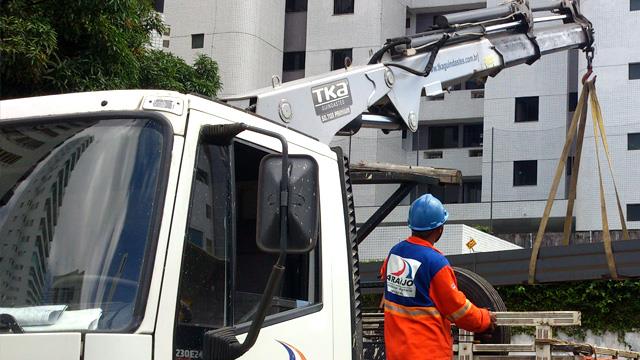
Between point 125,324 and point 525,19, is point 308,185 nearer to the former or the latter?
point 125,324

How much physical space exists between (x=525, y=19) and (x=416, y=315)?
17.6ft

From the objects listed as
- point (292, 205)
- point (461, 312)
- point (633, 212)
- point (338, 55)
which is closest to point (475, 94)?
point (338, 55)

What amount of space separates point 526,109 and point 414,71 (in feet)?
97.5

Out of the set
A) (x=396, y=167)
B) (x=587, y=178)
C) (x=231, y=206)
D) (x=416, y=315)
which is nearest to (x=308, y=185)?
Answer: (x=231, y=206)

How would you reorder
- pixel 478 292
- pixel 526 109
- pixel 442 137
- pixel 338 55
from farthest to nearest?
pixel 442 137 < pixel 338 55 < pixel 526 109 < pixel 478 292

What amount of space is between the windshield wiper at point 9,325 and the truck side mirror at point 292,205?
84 centimetres

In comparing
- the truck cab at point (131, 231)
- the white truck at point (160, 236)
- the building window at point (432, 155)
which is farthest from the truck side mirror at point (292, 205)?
the building window at point (432, 155)

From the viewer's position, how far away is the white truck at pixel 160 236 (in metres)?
3.52

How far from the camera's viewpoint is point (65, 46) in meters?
12.2

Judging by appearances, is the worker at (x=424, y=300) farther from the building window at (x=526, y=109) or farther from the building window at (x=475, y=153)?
the building window at (x=475, y=153)

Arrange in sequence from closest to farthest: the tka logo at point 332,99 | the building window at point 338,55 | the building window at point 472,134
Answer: the tka logo at point 332,99, the building window at point 338,55, the building window at point 472,134

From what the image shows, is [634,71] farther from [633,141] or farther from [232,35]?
[232,35]

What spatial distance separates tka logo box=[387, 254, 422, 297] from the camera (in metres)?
5.04

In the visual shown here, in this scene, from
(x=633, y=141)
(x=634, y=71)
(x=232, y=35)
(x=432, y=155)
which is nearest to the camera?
(x=633, y=141)
